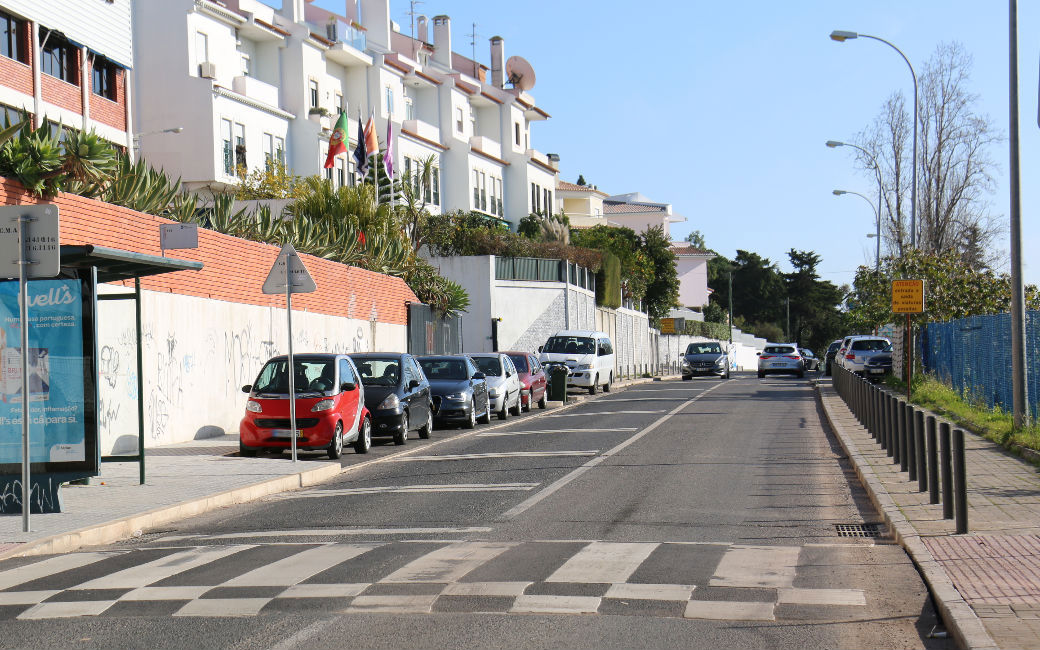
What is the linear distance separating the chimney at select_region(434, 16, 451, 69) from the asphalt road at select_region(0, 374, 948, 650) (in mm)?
55643

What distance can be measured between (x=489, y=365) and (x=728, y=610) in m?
22.1

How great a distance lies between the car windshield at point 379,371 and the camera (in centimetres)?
2123

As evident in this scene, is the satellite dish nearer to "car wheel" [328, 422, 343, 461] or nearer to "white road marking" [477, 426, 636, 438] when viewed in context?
"white road marking" [477, 426, 636, 438]

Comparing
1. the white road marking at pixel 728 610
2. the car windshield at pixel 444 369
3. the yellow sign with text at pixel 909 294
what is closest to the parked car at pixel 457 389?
the car windshield at pixel 444 369

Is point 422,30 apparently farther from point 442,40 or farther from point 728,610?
point 728,610

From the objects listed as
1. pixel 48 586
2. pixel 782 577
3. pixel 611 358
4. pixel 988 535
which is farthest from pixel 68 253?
pixel 611 358

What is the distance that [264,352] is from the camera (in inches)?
974

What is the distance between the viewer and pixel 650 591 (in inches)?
302

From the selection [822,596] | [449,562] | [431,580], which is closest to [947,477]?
[822,596]

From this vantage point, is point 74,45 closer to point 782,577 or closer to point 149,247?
point 149,247

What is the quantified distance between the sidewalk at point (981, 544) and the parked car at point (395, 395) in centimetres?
816

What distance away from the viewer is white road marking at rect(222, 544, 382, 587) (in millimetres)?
8133

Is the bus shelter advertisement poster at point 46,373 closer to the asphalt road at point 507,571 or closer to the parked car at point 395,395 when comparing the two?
the asphalt road at point 507,571

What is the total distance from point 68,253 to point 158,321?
824 centimetres
